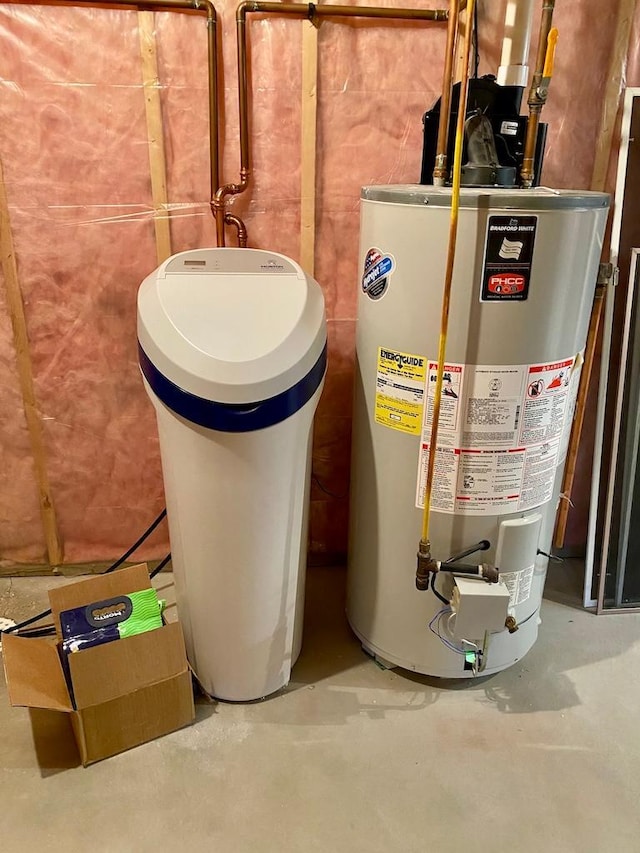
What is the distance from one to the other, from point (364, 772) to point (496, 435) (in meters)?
0.85

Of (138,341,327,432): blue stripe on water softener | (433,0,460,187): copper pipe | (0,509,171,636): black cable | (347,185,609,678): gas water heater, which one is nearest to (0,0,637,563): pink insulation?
(0,509,171,636): black cable

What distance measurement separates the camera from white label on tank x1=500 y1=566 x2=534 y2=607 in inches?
63.7

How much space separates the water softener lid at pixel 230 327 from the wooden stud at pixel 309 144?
377 millimetres

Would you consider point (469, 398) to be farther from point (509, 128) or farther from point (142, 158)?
point (142, 158)

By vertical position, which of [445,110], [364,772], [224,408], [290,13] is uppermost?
[290,13]

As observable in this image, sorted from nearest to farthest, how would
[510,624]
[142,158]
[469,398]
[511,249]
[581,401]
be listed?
[511,249], [469,398], [510,624], [142,158], [581,401]

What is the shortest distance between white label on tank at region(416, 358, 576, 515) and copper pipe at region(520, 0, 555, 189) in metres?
0.46

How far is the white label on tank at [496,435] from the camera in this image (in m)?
1.42

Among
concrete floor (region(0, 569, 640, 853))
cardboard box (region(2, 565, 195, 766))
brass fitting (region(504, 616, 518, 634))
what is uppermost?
brass fitting (region(504, 616, 518, 634))

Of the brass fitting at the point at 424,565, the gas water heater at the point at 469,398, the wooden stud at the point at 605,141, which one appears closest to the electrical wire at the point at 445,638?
the gas water heater at the point at 469,398

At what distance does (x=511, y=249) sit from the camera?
51.8 inches

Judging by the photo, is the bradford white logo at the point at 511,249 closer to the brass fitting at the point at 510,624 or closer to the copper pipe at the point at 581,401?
the copper pipe at the point at 581,401

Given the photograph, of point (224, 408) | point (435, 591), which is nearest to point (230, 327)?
point (224, 408)

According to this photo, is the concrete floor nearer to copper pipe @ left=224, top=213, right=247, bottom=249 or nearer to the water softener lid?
the water softener lid
